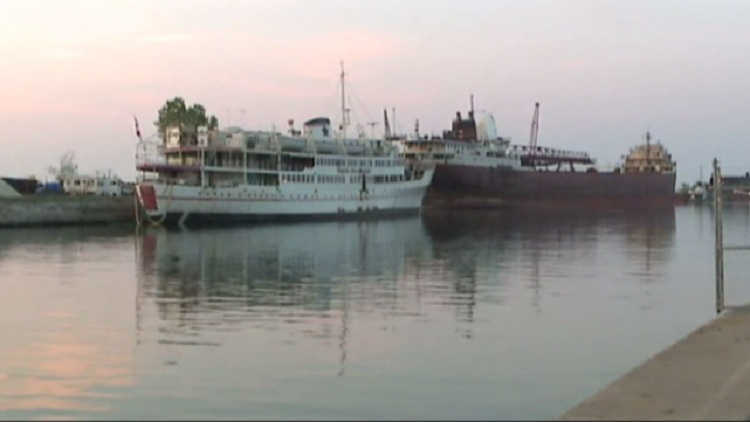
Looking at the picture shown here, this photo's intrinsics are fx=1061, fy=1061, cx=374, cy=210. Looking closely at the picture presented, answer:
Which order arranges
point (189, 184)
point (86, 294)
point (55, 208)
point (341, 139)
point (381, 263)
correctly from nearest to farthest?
point (86, 294) → point (381, 263) → point (55, 208) → point (189, 184) → point (341, 139)

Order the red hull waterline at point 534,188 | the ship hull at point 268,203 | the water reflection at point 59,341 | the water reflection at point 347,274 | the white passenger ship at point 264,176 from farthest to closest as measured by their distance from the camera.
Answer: the red hull waterline at point 534,188 < the white passenger ship at point 264,176 < the ship hull at point 268,203 < the water reflection at point 347,274 < the water reflection at point 59,341

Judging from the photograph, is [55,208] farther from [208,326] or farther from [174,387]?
[174,387]

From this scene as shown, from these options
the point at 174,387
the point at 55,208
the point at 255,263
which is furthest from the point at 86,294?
the point at 55,208

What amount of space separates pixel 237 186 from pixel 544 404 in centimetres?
6513

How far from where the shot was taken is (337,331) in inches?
671

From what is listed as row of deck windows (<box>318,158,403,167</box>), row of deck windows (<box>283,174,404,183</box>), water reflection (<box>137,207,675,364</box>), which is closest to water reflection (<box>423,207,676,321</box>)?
water reflection (<box>137,207,675,364</box>)

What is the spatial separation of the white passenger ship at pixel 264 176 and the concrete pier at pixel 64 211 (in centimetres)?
289

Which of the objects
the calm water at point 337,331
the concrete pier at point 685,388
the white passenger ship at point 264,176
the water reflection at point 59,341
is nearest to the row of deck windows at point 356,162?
the white passenger ship at point 264,176

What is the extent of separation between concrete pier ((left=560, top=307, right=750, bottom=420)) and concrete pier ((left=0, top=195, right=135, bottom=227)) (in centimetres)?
5806

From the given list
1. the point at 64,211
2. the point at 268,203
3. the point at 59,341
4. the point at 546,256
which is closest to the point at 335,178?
the point at 268,203

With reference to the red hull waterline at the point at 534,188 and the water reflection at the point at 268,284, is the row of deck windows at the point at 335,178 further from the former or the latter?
the water reflection at the point at 268,284

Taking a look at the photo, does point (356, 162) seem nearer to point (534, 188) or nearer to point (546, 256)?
point (534, 188)

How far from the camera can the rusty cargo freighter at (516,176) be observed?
104 meters

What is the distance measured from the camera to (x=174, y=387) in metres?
12.3
